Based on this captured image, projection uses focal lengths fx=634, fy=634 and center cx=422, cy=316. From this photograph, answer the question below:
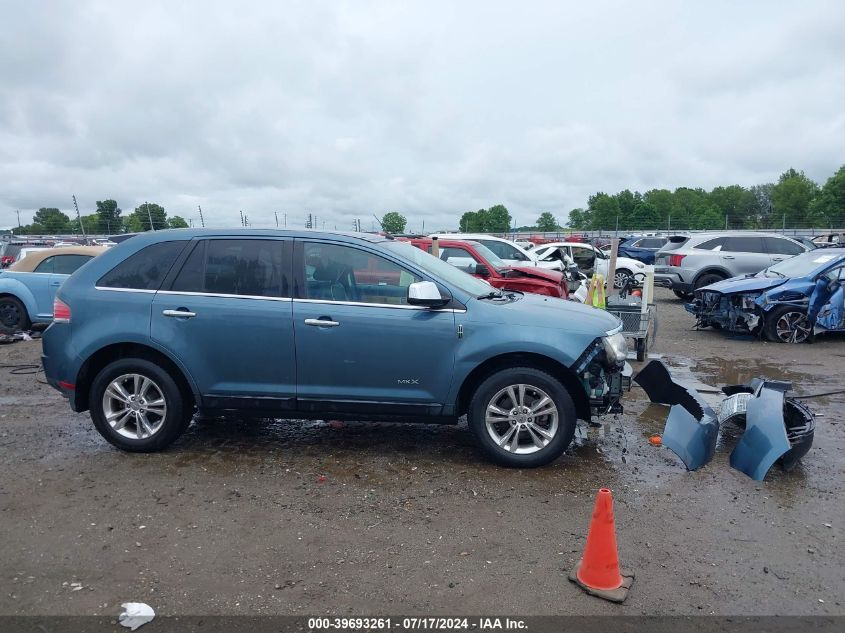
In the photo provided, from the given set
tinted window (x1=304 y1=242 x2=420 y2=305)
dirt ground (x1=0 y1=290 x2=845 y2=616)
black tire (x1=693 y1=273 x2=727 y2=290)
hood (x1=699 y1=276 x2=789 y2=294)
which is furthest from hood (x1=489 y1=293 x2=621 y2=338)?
black tire (x1=693 y1=273 x2=727 y2=290)

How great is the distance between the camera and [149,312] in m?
5.06

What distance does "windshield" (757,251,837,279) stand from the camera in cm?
1051

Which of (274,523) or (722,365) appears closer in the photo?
(274,523)

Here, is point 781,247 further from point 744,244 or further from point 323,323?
point 323,323

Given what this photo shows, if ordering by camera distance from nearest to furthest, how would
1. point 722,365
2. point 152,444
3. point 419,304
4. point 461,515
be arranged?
point 461,515, point 419,304, point 152,444, point 722,365

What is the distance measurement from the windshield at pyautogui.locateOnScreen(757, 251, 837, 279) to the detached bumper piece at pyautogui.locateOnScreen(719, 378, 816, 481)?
637 centimetres

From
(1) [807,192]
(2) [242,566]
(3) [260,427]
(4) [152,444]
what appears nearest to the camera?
(2) [242,566]

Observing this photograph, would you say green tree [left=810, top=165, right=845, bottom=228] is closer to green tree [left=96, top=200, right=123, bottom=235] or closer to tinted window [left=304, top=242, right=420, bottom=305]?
green tree [left=96, top=200, right=123, bottom=235]

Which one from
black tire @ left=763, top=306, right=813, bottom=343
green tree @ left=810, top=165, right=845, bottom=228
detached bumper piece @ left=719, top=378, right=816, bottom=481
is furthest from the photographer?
green tree @ left=810, top=165, right=845, bottom=228

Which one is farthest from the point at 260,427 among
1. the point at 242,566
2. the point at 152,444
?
the point at 242,566

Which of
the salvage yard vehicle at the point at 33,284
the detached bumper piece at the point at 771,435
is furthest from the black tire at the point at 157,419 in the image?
the salvage yard vehicle at the point at 33,284

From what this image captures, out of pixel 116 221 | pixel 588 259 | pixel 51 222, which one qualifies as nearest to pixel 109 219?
pixel 116 221

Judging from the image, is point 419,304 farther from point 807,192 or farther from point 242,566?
point 807,192

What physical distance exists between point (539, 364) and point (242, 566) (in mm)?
2564
